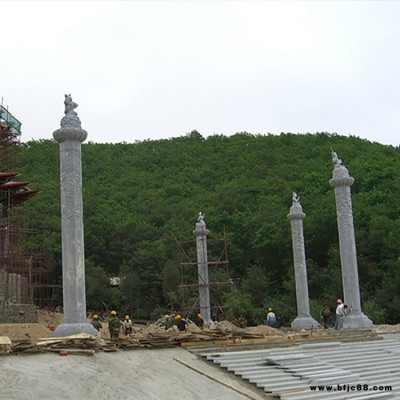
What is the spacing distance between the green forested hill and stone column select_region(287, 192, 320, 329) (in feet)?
25.1

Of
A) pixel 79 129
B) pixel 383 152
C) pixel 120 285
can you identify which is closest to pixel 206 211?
pixel 120 285

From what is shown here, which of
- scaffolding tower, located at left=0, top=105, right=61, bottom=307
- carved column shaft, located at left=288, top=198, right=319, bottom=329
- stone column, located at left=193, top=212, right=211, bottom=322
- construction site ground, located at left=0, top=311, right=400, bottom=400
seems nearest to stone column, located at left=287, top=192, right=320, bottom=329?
carved column shaft, located at left=288, top=198, right=319, bottom=329

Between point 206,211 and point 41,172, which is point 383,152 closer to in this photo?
point 206,211

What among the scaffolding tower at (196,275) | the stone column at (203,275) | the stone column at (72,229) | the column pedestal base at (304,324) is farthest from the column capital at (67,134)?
the scaffolding tower at (196,275)

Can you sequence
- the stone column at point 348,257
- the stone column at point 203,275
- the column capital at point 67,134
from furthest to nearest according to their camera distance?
the stone column at point 203,275
the stone column at point 348,257
the column capital at point 67,134

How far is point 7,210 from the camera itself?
1332 inches

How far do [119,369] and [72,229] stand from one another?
201 inches

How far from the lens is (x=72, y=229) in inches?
690

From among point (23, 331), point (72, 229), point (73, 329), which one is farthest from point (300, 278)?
point (73, 329)

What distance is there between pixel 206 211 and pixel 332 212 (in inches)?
482

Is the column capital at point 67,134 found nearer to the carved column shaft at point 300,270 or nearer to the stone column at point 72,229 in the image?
the stone column at point 72,229

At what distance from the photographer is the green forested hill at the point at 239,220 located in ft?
137

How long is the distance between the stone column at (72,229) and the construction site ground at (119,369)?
1.81 meters

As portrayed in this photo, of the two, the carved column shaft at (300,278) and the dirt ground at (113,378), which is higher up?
the carved column shaft at (300,278)
